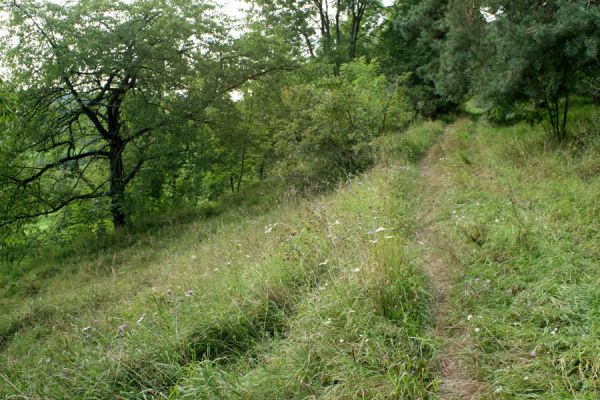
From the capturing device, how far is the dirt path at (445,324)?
2.55 m

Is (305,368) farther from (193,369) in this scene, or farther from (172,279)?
(172,279)

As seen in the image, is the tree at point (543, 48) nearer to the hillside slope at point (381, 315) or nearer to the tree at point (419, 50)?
the hillside slope at point (381, 315)

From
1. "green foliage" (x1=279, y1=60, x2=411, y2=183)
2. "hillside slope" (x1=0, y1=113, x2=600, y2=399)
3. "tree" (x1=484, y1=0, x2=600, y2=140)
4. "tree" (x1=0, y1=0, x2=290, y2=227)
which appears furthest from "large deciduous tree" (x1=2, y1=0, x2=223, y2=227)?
"tree" (x1=484, y1=0, x2=600, y2=140)

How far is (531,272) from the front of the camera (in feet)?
11.6

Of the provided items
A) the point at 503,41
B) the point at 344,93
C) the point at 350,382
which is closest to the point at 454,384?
the point at 350,382

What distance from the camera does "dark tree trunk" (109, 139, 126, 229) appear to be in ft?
42.1

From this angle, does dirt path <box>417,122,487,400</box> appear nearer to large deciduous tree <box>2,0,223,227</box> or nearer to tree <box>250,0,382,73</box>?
large deciduous tree <box>2,0,223,227</box>

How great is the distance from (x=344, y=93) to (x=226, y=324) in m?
9.12

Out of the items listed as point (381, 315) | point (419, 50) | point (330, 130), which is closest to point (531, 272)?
point (381, 315)

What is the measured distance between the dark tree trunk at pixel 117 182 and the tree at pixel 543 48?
11.4 meters

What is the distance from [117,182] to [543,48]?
496 inches

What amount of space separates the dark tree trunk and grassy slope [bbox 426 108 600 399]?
418 inches

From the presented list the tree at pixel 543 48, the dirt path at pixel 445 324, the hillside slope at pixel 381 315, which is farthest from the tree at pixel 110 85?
the dirt path at pixel 445 324

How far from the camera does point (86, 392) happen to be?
3.09m
